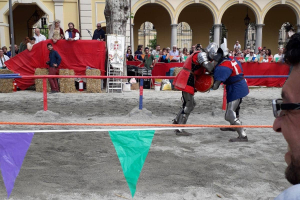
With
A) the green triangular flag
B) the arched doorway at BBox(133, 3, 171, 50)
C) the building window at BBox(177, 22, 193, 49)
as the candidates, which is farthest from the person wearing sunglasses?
the building window at BBox(177, 22, 193, 49)

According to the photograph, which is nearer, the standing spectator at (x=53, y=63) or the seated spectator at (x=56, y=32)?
the standing spectator at (x=53, y=63)

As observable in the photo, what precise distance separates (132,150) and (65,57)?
8.93 meters

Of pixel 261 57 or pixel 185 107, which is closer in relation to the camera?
pixel 185 107

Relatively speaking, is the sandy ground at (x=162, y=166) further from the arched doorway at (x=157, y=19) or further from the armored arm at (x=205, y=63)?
the arched doorway at (x=157, y=19)

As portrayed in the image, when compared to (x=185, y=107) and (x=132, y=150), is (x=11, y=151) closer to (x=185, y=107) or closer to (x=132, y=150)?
(x=132, y=150)

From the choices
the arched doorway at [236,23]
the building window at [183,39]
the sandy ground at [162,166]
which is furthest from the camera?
the building window at [183,39]

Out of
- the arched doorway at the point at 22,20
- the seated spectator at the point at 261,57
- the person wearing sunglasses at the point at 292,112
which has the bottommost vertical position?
the person wearing sunglasses at the point at 292,112

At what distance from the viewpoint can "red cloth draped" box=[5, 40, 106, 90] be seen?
11.0m

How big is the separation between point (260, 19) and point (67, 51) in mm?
13484

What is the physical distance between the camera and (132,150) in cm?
280

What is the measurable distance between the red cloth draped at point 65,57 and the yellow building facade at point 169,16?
18.4 feet

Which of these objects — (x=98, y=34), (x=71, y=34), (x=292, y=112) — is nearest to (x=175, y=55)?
(x=98, y=34)

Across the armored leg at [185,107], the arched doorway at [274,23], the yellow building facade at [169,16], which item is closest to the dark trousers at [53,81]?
the armored leg at [185,107]

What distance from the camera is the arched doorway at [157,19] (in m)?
22.2
